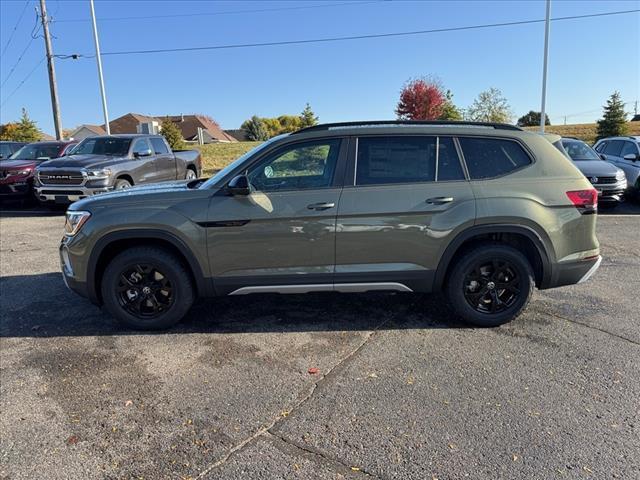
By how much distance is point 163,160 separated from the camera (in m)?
12.5

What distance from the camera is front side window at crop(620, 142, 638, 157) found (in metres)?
12.2

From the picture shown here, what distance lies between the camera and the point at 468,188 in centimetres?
416

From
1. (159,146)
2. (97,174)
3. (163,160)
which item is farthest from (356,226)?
(159,146)

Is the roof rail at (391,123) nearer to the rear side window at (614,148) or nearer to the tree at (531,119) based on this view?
the rear side window at (614,148)

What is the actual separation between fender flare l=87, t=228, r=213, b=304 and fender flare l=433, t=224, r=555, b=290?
6.79 feet

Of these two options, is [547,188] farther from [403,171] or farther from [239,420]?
[239,420]

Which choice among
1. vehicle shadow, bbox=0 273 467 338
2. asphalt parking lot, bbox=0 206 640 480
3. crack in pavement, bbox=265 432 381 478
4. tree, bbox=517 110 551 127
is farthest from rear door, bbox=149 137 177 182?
tree, bbox=517 110 551 127

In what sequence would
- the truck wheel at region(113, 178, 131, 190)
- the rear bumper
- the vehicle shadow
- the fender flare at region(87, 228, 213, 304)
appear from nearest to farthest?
the fender flare at region(87, 228, 213, 304) → the rear bumper → the vehicle shadow → the truck wheel at region(113, 178, 131, 190)

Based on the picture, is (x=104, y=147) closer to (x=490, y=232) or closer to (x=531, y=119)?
(x=490, y=232)

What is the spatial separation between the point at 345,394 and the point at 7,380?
8.28ft

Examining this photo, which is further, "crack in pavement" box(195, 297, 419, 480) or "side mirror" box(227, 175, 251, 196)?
"side mirror" box(227, 175, 251, 196)

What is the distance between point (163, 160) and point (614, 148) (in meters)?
12.3

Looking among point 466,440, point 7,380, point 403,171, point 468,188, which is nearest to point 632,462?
point 466,440

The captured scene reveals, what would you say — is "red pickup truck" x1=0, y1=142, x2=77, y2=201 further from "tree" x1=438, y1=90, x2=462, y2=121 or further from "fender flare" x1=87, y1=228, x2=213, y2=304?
"tree" x1=438, y1=90, x2=462, y2=121
